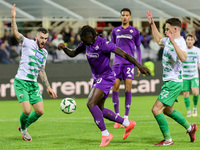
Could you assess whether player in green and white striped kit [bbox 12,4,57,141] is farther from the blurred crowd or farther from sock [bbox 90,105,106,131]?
the blurred crowd

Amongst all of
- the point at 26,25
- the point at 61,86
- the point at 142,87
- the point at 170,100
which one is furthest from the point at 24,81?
the point at 26,25

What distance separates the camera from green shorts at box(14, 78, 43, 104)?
828 centimetres

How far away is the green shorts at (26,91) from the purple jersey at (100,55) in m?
1.29

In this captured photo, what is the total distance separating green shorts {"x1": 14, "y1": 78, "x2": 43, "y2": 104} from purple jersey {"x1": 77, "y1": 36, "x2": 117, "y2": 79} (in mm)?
1294

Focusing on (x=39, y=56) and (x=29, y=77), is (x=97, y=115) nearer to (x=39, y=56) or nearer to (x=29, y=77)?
(x=29, y=77)

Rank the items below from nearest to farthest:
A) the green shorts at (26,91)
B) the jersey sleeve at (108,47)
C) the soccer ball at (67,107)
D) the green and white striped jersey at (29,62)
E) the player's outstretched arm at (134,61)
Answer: the player's outstretched arm at (134,61), the jersey sleeve at (108,47), the green shorts at (26,91), the green and white striped jersey at (29,62), the soccer ball at (67,107)

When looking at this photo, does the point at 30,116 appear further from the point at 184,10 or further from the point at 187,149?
the point at 184,10

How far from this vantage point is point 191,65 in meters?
12.5

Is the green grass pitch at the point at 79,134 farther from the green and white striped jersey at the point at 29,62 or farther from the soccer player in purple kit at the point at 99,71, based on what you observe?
the green and white striped jersey at the point at 29,62

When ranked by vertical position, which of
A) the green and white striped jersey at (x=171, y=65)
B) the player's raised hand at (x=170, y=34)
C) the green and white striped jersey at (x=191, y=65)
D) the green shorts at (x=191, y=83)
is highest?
the player's raised hand at (x=170, y=34)

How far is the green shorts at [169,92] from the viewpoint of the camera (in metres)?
7.34

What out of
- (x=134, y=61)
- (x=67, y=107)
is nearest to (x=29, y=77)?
(x=67, y=107)

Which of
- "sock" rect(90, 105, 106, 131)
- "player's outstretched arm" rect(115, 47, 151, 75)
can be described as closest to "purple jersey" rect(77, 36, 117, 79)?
"player's outstretched arm" rect(115, 47, 151, 75)

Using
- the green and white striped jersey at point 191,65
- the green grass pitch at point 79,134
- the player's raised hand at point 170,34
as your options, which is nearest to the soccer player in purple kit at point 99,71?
the green grass pitch at point 79,134
